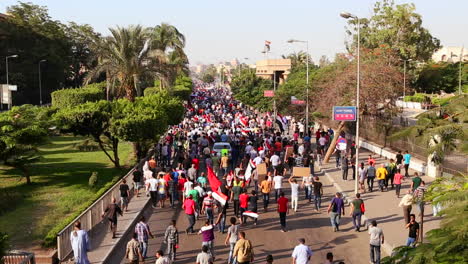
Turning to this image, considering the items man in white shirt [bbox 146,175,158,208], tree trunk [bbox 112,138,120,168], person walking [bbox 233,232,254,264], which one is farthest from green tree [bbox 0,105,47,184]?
person walking [bbox 233,232,254,264]

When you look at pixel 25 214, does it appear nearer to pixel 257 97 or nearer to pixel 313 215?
pixel 313 215

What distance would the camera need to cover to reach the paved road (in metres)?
13.6

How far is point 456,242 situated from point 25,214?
17733 mm

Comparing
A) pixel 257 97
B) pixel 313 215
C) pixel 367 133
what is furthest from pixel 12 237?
pixel 257 97

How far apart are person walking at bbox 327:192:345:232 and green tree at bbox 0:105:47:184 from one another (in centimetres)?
1483

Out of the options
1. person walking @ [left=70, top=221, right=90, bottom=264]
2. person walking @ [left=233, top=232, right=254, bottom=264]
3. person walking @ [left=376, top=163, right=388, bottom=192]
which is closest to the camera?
person walking @ [left=233, top=232, right=254, bottom=264]

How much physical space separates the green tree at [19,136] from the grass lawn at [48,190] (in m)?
1.23

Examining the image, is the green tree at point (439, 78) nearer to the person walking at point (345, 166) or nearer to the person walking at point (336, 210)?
the person walking at point (345, 166)

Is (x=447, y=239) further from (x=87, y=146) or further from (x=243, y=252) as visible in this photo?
(x=87, y=146)

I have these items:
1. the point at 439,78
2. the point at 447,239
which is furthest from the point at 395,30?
the point at 447,239

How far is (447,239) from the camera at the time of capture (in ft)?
14.6

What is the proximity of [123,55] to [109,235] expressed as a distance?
18.6m

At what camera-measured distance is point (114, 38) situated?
3192 cm

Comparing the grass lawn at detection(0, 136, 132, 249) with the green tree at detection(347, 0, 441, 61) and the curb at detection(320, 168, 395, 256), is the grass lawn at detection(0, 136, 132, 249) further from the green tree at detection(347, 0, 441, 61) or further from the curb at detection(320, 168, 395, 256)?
the green tree at detection(347, 0, 441, 61)
